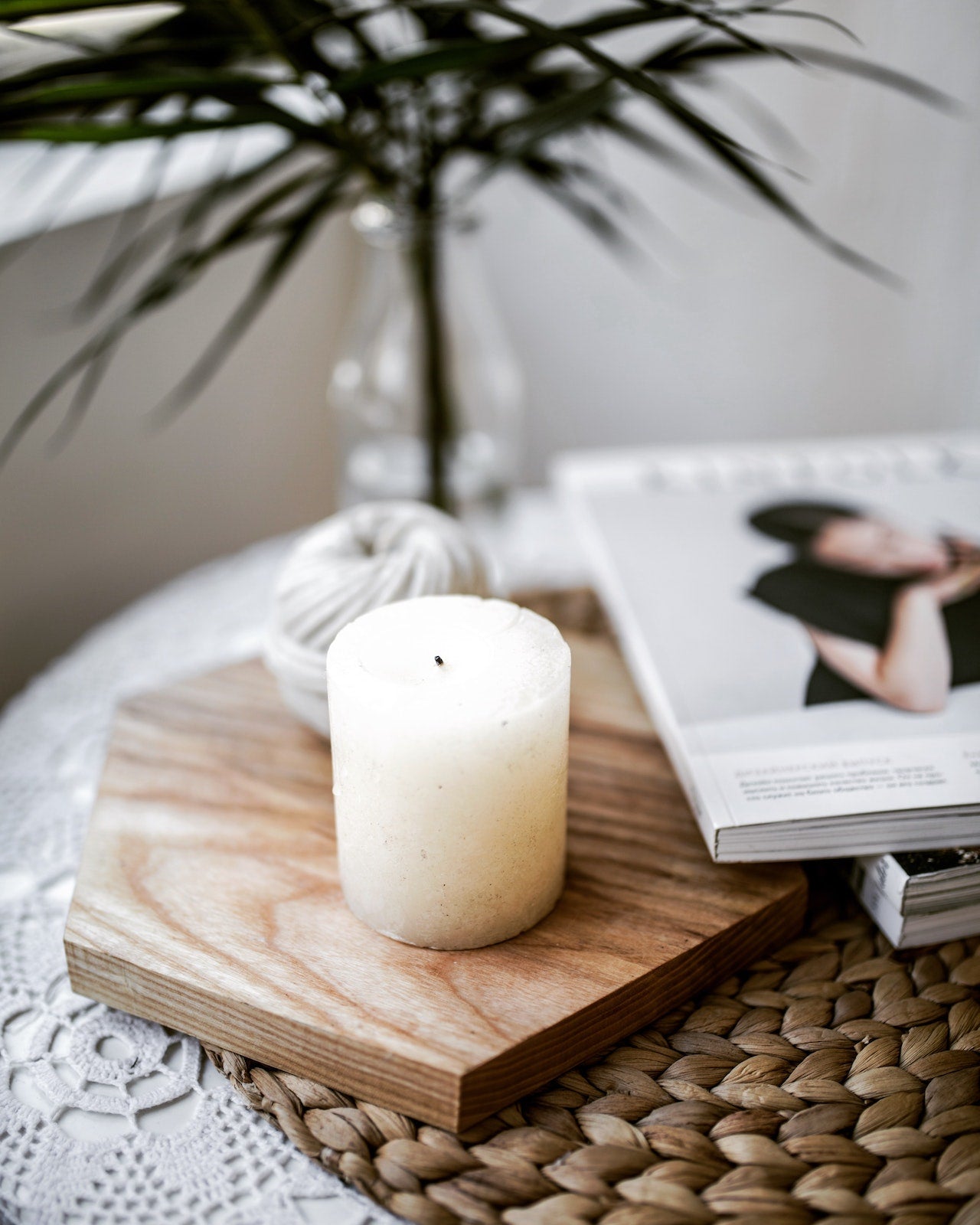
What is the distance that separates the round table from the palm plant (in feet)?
0.64

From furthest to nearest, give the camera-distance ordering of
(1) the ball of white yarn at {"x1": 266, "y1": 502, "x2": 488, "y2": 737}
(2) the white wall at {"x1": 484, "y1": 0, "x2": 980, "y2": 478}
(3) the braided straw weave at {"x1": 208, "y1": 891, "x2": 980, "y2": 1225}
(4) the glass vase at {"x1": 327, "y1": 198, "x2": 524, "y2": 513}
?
(2) the white wall at {"x1": 484, "y1": 0, "x2": 980, "y2": 478} → (4) the glass vase at {"x1": 327, "y1": 198, "x2": 524, "y2": 513} → (1) the ball of white yarn at {"x1": 266, "y1": 502, "x2": 488, "y2": 737} → (3) the braided straw weave at {"x1": 208, "y1": 891, "x2": 980, "y2": 1225}

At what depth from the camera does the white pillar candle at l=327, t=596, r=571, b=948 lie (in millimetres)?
341

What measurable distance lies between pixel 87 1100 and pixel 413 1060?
0.12m

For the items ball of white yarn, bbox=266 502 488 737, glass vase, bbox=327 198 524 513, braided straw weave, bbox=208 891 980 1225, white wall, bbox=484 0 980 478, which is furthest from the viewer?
white wall, bbox=484 0 980 478

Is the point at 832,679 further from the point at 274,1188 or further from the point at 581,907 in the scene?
the point at 274,1188

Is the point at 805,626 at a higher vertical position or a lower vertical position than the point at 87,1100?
higher

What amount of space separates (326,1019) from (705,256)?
91 centimetres

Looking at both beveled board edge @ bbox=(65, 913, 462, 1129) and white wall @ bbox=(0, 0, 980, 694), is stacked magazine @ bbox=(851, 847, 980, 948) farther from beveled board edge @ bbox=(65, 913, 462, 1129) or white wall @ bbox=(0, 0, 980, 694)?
white wall @ bbox=(0, 0, 980, 694)

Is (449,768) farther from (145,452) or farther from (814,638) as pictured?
(145,452)

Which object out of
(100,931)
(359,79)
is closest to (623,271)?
(359,79)

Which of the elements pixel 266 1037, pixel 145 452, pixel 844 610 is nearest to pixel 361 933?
pixel 266 1037

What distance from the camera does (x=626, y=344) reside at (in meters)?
1.12

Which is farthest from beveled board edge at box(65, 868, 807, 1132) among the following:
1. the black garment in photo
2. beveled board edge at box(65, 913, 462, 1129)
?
the black garment in photo

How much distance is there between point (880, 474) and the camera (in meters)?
0.66
